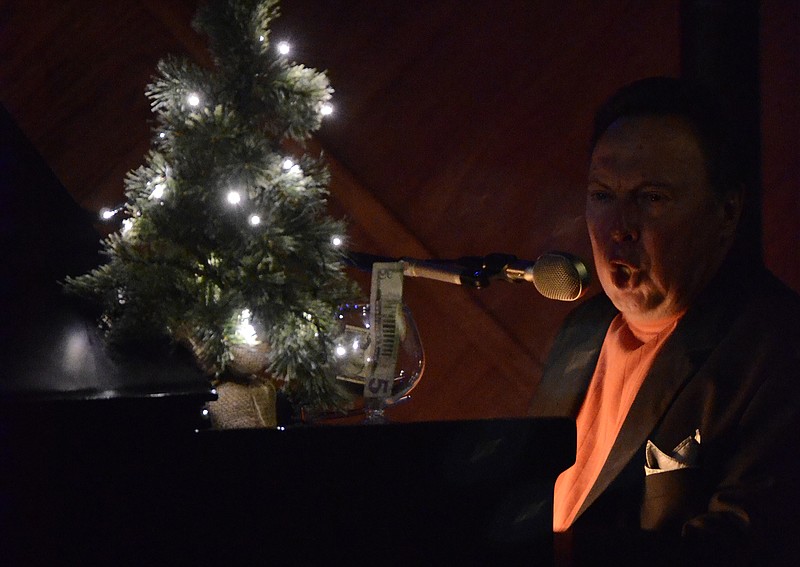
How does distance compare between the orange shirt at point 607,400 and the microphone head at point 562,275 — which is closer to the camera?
the microphone head at point 562,275

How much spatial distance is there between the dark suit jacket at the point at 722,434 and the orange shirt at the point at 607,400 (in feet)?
0.22

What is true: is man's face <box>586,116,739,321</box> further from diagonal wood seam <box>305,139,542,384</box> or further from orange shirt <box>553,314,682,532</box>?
diagonal wood seam <box>305,139,542,384</box>

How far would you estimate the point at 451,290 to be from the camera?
217 cm

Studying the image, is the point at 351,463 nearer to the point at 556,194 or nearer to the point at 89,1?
the point at 556,194

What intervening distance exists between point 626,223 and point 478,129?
84 centimetres

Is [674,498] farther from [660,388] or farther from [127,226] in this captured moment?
[127,226]

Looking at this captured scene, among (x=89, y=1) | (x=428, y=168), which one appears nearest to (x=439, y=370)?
(x=428, y=168)

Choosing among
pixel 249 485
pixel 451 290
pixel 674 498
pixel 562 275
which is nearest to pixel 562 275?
pixel 562 275

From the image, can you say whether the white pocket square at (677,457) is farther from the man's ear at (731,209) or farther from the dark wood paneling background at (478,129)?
the dark wood paneling background at (478,129)

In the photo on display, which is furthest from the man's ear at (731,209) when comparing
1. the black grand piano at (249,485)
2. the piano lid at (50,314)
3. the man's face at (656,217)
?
the piano lid at (50,314)

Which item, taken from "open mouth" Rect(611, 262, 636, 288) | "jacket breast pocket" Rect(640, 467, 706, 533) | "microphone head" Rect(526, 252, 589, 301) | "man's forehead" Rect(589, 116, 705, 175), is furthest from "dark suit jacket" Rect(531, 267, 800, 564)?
"microphone head" Rect(526, 252, 589, 301)

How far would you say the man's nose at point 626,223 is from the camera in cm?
142

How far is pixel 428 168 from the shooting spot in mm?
2201

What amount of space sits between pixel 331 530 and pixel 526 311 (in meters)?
1.35
